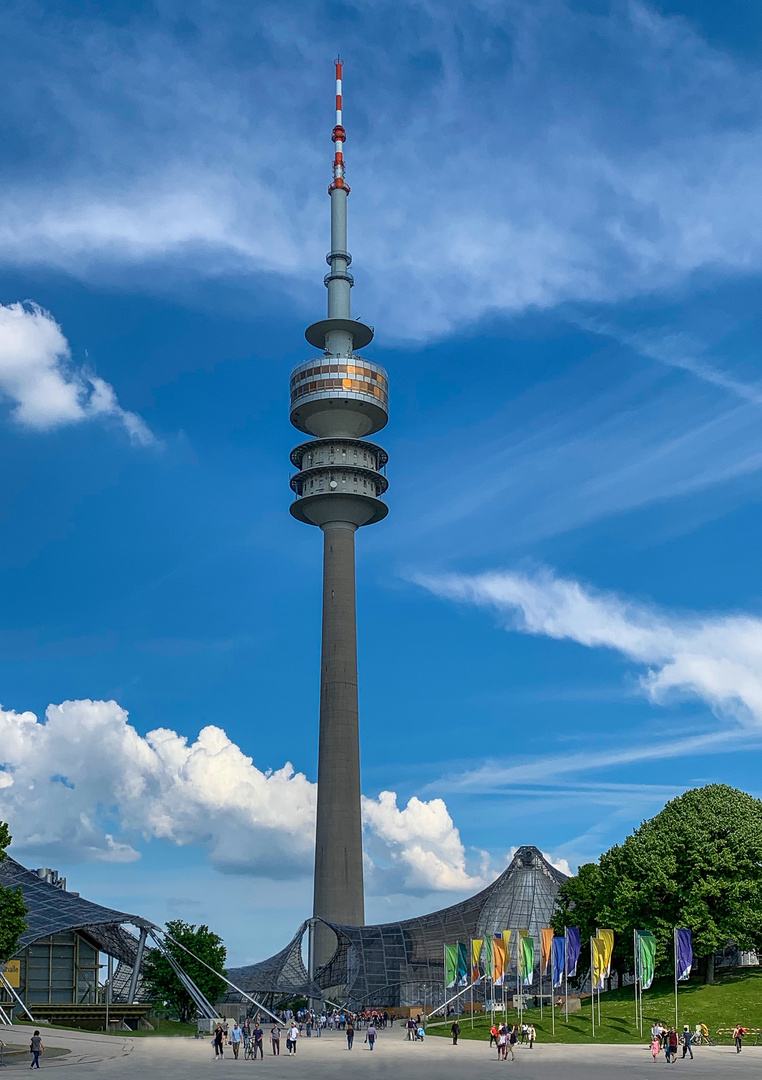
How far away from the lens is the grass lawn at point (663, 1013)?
79.5 meters

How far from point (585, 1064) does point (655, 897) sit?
37418mm

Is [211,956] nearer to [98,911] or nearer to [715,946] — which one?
[98,911]

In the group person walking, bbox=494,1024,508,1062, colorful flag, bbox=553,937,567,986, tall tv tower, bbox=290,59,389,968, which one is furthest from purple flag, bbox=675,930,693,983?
tall tv tower, bbox=290,59,389,968

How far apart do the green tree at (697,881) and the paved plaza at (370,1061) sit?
63.2 feet

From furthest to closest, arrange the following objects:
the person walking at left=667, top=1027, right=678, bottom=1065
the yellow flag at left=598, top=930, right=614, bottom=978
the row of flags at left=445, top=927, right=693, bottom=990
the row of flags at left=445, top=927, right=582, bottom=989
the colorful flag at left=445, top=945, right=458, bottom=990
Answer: the colorful flag at left=445, top=945, right=458, bottom=990
the row of flags at left=445, top=927, right=582, bottom=989
the yellow flag at left=598, top=930, right=614, bottom=978
the row of flags at left=445, top=927, right=693, bottom=990
the person walking at left=667, top=1027, right=678, bottom=1065

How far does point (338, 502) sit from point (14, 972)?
80.1 meters

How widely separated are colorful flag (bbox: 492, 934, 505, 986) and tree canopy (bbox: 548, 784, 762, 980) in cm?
1214

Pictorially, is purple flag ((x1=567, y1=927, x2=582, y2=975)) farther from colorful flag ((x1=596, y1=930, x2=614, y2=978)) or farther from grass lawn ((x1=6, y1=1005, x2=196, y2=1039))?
grass lawn ((x1=6, y1=1005, x2=196, y2=1039))

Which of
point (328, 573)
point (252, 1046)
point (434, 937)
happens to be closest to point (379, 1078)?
point (252, 1046)

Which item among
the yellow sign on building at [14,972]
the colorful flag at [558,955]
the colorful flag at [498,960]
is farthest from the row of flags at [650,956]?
the yellow sign on building at [14,972]

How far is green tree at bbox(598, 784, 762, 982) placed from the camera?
9156cm

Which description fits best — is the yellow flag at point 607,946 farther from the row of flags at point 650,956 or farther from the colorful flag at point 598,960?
the row of flags at point 650,956

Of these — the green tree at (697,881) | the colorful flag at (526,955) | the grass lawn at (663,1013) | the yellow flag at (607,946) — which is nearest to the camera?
the yellow flag at (607,946)

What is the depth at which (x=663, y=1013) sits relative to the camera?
277 ft
